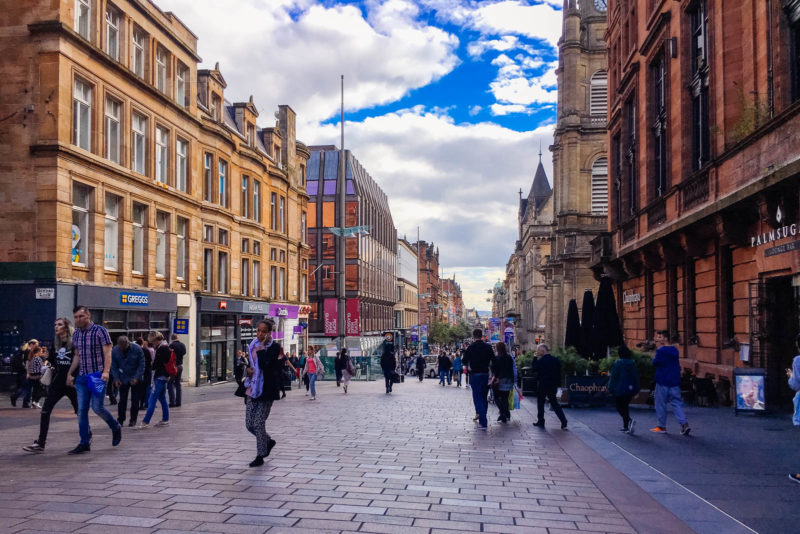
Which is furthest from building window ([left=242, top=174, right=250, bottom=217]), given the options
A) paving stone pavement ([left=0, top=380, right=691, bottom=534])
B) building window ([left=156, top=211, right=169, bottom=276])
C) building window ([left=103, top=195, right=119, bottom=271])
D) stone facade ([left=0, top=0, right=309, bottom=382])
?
paving stone pavement ([left=0, top=380, right=691, bottom=534])

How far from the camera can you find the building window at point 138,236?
25.1 meters

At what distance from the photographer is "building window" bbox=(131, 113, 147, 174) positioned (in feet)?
81.1

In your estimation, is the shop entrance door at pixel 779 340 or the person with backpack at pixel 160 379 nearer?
the person with backpack at pixel 160 379

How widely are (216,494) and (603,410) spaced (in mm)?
11403

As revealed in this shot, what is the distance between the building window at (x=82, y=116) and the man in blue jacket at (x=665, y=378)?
17.5 metres

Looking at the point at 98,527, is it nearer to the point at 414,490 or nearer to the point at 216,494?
the point at 216,494

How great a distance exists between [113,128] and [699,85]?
18270mm

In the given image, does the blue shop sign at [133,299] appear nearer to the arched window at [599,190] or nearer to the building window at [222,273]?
the building window at [222,273]

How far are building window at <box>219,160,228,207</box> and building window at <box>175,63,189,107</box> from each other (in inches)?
167

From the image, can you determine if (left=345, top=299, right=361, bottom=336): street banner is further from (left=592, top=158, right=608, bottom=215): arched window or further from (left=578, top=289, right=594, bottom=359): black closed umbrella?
(left=578, top=289, right=594, bottom=359): black closed umbrella

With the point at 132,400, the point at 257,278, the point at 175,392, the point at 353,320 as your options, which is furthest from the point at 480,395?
the point at 353,320

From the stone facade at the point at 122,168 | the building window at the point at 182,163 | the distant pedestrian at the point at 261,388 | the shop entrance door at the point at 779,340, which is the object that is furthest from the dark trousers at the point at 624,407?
the building window at the point at 182,163

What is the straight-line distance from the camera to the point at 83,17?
858 inches

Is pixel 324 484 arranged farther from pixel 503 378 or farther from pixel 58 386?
pixel 503 378
